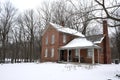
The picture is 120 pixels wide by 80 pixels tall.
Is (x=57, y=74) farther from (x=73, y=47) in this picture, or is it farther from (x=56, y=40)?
(x=56, y=40)

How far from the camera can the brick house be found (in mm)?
24484

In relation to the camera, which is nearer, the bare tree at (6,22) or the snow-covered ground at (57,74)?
the snow-covered ground at (57,74)

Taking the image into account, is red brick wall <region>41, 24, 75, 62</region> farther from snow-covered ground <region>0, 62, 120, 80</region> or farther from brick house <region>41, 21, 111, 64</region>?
snow-covered ground <region>0, 62, 120, 80</region>

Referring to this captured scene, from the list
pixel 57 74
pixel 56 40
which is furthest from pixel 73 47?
pixel 57 74

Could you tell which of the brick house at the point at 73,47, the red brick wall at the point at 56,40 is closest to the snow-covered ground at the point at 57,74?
the brick house at the point at 73,47

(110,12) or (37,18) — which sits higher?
(37,18)

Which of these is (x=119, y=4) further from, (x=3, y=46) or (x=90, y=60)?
(x=3, y=46)

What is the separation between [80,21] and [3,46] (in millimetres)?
27093

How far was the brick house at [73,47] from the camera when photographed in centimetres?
2448

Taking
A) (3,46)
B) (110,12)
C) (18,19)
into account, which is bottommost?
→ (3,46)

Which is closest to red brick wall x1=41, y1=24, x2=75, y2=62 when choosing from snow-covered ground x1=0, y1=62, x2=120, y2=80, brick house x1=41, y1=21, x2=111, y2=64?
brick house x1=41, y1=21, x2=111, y2=64

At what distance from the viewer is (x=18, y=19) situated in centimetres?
4256

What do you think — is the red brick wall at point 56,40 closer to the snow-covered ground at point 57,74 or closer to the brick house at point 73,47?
the brick house at point 73,47

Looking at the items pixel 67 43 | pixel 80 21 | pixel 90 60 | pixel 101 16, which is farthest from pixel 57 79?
Answer: pixel 67 43
